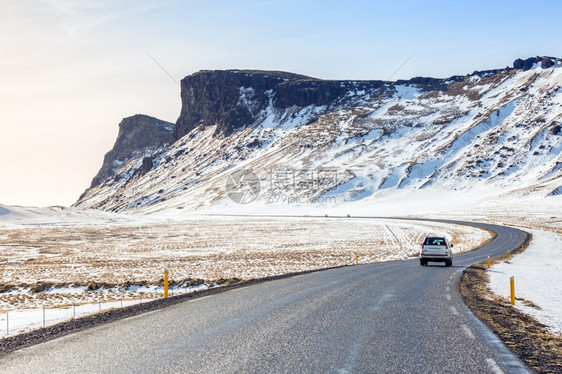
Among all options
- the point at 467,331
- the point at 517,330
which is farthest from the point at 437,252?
the point at 467,331

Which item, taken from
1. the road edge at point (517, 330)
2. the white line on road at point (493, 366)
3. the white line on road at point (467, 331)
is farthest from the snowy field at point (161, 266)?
the white line on road at point (493, 366)

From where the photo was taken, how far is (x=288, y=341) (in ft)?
34.0

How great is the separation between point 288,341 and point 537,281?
1666 centimetres

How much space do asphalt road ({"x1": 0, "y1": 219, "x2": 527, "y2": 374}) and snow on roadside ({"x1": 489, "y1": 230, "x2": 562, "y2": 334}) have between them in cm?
209

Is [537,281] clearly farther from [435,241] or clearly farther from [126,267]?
[126,267]

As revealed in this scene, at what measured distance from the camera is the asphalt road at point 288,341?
8648 mm

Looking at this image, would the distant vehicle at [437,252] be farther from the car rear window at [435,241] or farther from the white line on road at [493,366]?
the white line on road at [493,366]

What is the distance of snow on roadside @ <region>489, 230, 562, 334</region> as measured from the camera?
1441 centimetres

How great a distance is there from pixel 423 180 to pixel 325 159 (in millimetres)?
45004

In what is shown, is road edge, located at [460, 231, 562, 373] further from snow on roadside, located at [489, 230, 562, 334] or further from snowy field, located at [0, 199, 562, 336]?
snowy field, located at [0, 199, 562, 336]

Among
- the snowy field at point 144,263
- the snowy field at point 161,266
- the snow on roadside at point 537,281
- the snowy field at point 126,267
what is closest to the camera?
the snow on roadside at point 537,281

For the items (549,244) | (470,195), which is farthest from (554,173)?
(549,244)

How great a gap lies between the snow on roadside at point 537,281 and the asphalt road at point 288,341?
2088 millimetres

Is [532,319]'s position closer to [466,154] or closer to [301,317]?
A: [301,317]
